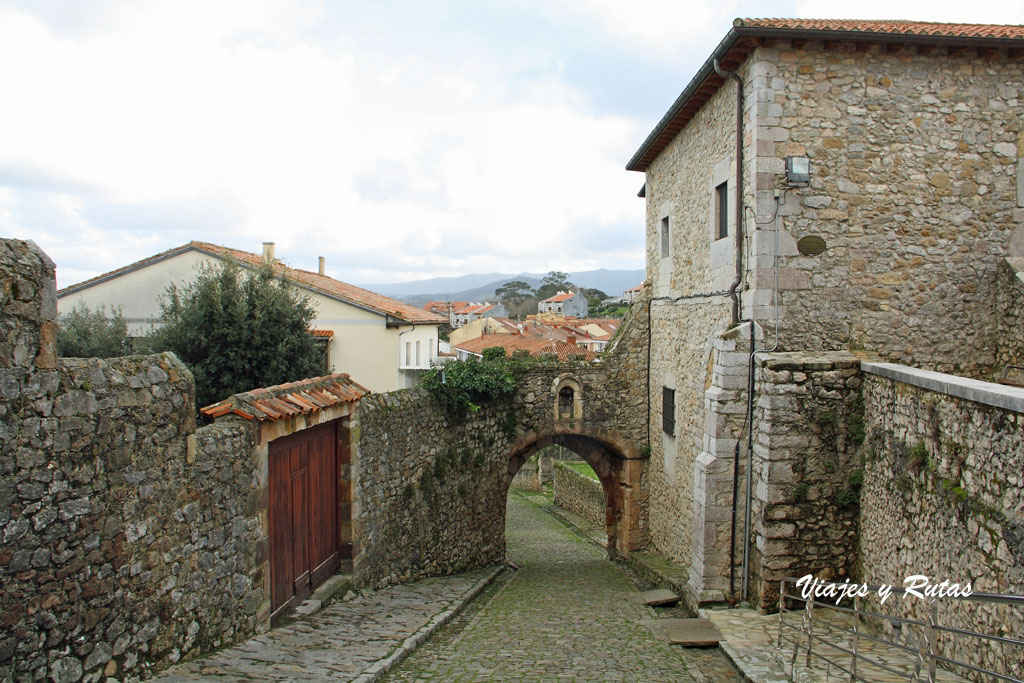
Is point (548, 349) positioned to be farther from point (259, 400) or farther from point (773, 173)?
point (259, 400)

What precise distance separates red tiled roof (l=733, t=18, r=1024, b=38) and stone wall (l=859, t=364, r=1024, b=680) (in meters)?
4.07

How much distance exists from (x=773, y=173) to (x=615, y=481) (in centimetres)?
835

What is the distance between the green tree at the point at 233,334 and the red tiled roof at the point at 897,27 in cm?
1015

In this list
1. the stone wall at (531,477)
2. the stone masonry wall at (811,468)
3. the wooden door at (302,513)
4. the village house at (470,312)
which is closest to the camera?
the wooden door at (302,513)

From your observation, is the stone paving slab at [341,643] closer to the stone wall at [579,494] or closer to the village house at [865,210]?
the village house at [865,210]

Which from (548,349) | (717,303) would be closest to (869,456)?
(717,303)

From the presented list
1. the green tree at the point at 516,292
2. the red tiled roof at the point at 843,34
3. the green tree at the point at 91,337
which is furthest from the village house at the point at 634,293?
the green tree at the point at 516,292

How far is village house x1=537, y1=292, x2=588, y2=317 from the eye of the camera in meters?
116

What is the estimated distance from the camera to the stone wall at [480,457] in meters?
10.4

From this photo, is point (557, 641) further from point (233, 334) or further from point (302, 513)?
point (233, 334)

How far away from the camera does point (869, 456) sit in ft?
27.5

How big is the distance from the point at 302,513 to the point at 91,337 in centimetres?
940

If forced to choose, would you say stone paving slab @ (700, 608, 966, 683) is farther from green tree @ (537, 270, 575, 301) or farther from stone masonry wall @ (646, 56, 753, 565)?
green tree @ (537, 270, 575, 301)

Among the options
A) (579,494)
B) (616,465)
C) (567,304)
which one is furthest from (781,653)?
(567,304)
